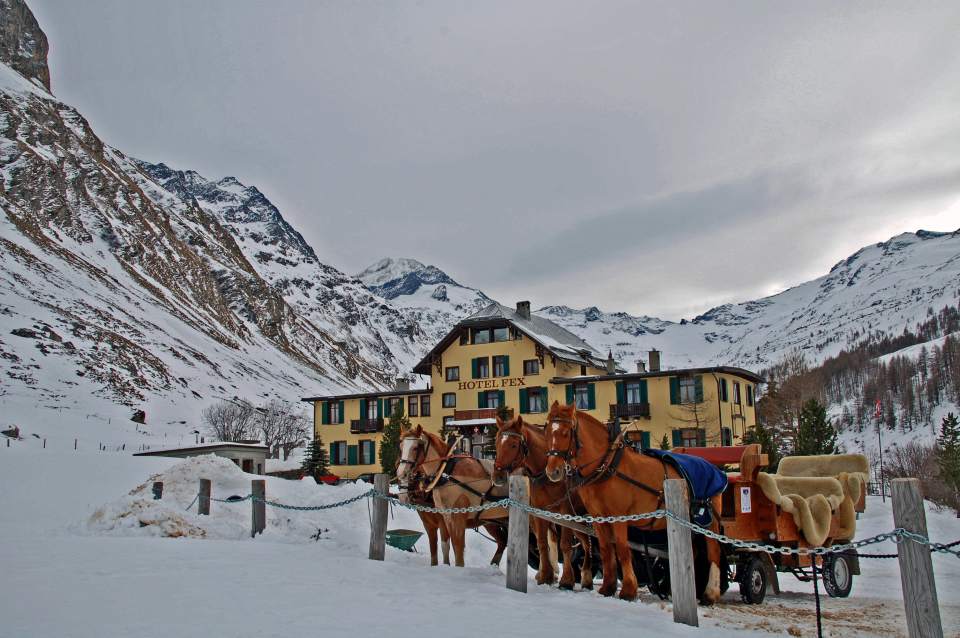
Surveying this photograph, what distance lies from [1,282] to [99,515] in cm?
9656

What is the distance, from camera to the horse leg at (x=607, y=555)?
31.9 ft

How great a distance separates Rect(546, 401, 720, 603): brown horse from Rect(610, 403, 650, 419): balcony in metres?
35.6

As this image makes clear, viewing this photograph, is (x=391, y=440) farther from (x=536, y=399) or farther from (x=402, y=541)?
(x=402, y=541)

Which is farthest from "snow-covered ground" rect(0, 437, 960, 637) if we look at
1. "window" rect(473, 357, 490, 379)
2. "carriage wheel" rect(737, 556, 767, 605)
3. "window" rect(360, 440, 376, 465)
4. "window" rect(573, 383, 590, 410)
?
"window" rect(360, 440, 376, 465)

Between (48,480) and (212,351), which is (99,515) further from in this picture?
(212,351)

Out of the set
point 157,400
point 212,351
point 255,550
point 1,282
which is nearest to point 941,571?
point 255,550

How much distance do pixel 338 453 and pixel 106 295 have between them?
7820 centimetres

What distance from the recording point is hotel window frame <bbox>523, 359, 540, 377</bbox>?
49844 millimetres

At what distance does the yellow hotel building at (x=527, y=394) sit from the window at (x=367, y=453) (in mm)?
71

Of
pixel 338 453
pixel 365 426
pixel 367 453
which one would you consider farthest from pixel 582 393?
pixel 338 453

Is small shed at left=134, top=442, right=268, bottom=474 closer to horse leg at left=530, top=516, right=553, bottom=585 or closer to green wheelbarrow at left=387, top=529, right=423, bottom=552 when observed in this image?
green wheelbarrow at left=387, top=529, right=423, bottom=552

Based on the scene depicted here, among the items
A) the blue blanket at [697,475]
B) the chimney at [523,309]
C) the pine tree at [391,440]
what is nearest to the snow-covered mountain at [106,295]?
the pine tree at [391,440]

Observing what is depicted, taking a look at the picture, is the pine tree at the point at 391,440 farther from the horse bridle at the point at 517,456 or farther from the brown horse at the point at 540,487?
the horse bridle at the point at 517,456

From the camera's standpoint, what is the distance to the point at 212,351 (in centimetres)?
12825
